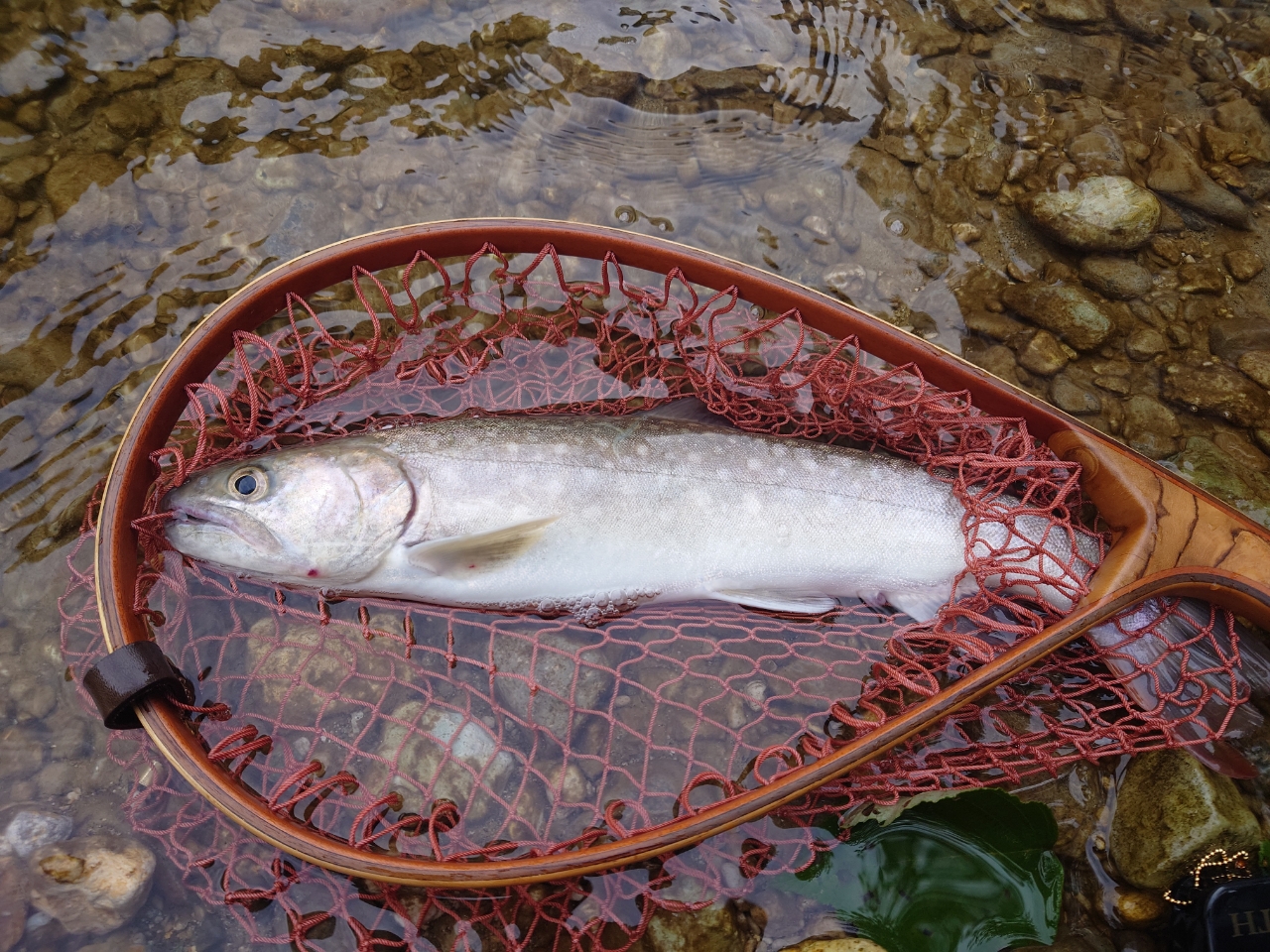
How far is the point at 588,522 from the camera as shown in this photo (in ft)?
10.8

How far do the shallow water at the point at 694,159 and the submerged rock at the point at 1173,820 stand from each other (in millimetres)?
1497

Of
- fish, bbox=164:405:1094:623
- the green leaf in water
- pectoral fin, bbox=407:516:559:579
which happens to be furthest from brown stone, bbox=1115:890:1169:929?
pectoral fin, bbox=407:516:559:579

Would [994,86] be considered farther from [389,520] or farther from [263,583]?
[263,583]

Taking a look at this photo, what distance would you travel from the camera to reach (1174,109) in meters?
4.80

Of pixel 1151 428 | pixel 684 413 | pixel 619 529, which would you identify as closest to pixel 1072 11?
pixel 1151 428

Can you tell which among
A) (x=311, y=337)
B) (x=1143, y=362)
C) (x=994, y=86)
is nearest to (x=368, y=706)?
(x=311, y=337)

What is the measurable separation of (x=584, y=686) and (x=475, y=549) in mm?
827

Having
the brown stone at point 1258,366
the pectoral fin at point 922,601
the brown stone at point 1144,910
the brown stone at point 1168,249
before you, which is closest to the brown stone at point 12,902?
the pectoral fin at point 922,601

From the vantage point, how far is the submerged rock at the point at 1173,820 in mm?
3213

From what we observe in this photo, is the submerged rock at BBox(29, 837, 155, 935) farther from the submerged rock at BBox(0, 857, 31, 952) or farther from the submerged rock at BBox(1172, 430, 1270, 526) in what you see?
the submerged rock at BBox(1172, 430, 1270, 526)

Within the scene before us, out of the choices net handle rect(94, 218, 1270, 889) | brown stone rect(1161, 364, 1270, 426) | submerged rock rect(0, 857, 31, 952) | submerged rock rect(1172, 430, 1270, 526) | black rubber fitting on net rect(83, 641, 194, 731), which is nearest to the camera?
net handle rect(94, 218, 1270, 889)

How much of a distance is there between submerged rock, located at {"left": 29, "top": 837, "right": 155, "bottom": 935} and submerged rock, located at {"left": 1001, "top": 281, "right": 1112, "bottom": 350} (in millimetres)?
5122

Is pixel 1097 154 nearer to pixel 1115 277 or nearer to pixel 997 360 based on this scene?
pixel 1115 277

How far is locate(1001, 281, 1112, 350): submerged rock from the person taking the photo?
4.24 metres
